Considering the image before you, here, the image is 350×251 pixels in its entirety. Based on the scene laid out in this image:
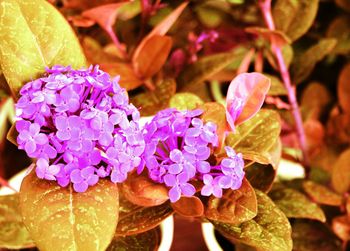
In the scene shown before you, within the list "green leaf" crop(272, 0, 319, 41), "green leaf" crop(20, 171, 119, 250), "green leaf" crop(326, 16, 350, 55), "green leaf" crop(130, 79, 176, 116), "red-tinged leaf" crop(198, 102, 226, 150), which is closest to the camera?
"green leaf" crop(20, 171, 119, 250)

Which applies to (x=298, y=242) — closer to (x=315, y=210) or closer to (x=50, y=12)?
(x=315, y=210)

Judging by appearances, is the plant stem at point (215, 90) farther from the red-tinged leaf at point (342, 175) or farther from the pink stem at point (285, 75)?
the red-tinged leaf at point (342, 175)

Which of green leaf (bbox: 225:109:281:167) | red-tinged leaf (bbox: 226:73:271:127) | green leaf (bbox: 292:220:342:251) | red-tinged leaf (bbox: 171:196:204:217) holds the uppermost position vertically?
red-tinged leaf (bbox: 226:73:271:127)

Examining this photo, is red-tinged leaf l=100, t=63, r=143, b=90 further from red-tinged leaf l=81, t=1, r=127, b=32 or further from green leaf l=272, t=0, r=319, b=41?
green leaf l=272, t=0, r=319, b=41

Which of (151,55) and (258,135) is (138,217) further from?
(151,55)

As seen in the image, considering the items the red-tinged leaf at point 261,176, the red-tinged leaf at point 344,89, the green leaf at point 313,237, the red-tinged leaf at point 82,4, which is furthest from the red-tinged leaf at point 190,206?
the red-tinged leaf at point 344,89

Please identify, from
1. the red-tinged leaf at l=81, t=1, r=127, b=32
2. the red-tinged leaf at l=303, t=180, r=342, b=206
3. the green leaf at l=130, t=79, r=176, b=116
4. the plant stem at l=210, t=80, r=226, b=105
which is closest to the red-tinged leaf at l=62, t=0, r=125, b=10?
the red-tinged leaf at l=81, t=1, r=127, b=32
